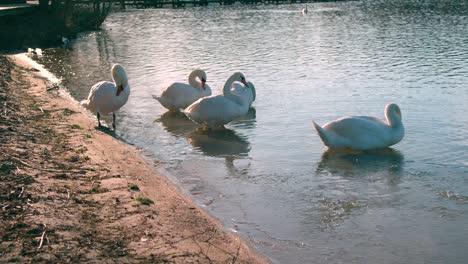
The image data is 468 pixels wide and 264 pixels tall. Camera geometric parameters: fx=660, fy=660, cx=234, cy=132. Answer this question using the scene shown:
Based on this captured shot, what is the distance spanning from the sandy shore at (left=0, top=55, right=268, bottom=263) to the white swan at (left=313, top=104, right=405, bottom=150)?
3506 millimetres

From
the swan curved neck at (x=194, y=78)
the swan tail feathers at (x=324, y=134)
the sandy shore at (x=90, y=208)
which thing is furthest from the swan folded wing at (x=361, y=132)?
the swan curved neck at (x=194, y=78)

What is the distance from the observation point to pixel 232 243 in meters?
7.97

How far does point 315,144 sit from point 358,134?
126 cm

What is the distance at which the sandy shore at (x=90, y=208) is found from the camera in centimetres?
691

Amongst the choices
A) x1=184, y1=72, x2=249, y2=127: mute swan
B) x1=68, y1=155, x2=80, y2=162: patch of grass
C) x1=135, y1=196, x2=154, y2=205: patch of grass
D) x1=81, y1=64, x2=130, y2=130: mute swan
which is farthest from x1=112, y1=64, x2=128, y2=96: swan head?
x1=135, y1=196, x2=154, y2=205: patch of grass

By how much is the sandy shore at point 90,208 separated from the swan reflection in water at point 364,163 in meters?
3.06

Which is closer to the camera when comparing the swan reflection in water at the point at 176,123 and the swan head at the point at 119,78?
the swan head at the point at 119,78

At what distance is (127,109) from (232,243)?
32.0 feet

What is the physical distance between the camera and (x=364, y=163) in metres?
11.9

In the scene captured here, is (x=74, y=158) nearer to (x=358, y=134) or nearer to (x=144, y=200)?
(x=144, y=200)

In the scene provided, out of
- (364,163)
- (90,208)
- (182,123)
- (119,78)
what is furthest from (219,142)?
(90,208)

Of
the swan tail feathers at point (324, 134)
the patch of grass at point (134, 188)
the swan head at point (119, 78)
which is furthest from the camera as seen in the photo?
the swan head at point (119, 78)

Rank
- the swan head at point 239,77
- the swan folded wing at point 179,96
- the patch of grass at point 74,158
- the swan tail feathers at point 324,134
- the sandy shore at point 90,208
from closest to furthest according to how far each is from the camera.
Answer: the sandy shore at point 90,208, the patch of grass at point 74,158, the swan tail feathers at point 324,134, the swan head at point 239,77, the swan folded wing at point 179,96

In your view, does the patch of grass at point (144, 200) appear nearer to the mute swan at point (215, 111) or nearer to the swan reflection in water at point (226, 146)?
the swan reflection in water at point (226, 146)
